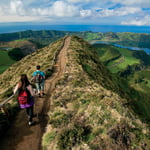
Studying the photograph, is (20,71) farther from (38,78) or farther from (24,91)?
(24,91)

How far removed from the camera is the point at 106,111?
976cm

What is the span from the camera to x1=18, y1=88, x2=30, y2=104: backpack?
8484 mm

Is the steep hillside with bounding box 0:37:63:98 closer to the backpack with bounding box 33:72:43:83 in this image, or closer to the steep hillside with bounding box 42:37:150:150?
the backpack with bounding box 33:72:43:83

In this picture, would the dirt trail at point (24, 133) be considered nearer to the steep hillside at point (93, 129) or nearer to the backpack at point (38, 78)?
the steep hillside at point (93, 129)

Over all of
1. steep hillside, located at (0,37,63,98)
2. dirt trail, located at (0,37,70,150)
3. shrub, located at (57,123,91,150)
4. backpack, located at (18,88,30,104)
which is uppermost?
backpack, located at (18,88,30,104)

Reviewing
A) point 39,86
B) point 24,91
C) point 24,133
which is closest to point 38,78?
point 39,86

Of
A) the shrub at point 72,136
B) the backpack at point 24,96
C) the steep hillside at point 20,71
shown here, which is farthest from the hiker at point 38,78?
the shrub at point 72,136

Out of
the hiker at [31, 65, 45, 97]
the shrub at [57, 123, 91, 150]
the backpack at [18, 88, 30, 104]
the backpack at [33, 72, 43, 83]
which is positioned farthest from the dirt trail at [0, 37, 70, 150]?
the backpack at [33, 72, 43, 83]

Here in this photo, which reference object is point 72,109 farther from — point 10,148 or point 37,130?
point 10,148

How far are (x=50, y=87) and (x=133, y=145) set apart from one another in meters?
11.9

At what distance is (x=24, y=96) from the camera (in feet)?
27.9

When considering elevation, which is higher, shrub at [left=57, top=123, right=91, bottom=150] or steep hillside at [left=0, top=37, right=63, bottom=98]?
shrub at [left=57, top=123, right=91, bottom=150]

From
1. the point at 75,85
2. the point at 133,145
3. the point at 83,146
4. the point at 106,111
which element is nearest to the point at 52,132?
the point at 83,146

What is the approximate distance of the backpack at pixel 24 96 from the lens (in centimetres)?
848
